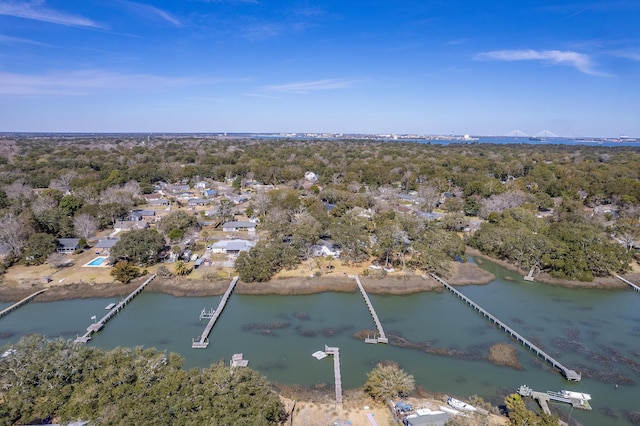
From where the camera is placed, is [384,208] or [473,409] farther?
[384,208]

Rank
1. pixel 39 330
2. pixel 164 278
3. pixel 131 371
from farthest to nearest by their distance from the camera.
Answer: pixel 164 278
pixel 39 330
pixel 131 371

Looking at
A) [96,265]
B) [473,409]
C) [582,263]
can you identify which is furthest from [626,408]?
[96,265]

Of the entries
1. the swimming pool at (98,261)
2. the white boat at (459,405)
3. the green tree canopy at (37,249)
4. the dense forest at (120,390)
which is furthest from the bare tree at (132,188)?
the white boat at (459,405)

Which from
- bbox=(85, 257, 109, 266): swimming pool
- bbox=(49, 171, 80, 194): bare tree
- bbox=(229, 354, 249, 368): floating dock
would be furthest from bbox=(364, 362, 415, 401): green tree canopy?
bbox=(49, 171, 80, 194): bare tree

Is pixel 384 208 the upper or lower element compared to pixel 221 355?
upper

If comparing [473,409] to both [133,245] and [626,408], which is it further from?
[133,245]

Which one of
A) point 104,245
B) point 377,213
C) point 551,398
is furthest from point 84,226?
point 551,398

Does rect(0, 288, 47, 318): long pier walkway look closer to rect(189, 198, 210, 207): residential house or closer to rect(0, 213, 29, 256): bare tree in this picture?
rect(0, 213, 29, 256): bare tree

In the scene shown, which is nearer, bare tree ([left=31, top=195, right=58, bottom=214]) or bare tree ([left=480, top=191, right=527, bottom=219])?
bare tree ([left=31, top=195, right=58, bottom=214])
